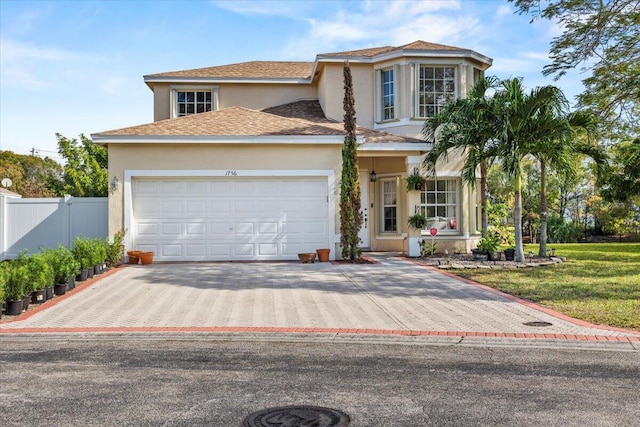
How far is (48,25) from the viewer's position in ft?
49.0

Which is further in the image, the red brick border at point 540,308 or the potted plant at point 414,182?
the potted plant at point 414,182

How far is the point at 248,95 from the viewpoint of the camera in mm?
23734

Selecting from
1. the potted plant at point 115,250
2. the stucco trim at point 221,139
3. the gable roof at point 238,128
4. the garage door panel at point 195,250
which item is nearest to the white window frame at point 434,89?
the gable roof at point 238,128

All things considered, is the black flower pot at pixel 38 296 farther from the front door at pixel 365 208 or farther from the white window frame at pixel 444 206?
the white window frame at pixel 444 206

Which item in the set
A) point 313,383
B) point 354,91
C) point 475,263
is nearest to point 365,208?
point 354,91

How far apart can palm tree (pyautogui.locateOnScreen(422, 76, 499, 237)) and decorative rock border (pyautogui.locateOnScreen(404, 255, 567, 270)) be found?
157 centimetres

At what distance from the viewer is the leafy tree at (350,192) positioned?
17.4 metres

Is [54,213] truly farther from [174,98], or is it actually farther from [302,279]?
[302,279]

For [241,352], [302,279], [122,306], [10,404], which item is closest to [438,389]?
[241,352]

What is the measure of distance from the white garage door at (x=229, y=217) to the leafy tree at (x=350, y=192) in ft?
2.46

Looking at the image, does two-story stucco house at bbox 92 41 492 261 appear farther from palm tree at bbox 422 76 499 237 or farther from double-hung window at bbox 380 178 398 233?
palm tree at bbox 422 76 499 237

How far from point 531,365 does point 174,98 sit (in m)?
19.0

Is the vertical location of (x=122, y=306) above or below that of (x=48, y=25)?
below

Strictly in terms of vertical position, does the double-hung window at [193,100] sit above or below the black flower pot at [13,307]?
above
